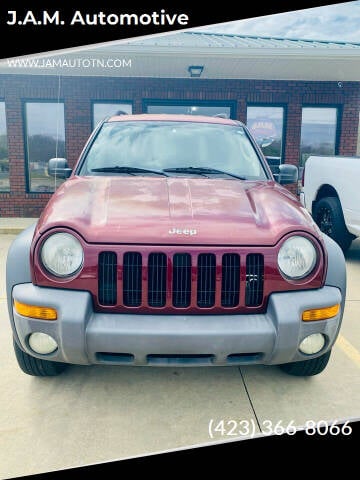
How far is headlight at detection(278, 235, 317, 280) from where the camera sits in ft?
8.18

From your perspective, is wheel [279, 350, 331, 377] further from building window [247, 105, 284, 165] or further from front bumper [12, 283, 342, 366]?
building window [247, 105, 284, 165]

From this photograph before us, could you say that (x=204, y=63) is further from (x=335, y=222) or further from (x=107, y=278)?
(x=107, y=278)

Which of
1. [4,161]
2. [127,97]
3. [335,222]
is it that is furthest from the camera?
[4,161]

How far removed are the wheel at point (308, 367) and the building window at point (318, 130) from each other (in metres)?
8.27

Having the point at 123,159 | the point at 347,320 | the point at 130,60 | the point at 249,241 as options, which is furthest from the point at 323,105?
the point at 249,241

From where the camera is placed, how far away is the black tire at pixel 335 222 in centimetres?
630

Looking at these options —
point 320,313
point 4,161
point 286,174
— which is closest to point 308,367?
point 320,313

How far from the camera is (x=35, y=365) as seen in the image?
2.86 metres

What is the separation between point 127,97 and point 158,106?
731 mm

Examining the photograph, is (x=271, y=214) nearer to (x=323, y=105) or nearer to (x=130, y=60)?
(x=130, y=60)

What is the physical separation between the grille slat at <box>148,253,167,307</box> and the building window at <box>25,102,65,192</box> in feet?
26.4

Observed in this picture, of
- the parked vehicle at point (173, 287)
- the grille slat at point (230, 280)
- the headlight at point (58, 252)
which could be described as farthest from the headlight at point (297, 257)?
the headlight at point (58, 252)

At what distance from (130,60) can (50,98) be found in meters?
2.62

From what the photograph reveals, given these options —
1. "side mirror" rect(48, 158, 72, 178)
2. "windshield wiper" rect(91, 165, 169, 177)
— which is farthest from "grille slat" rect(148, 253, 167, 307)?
"side mirror" rect(48, 158, 72, 178)
